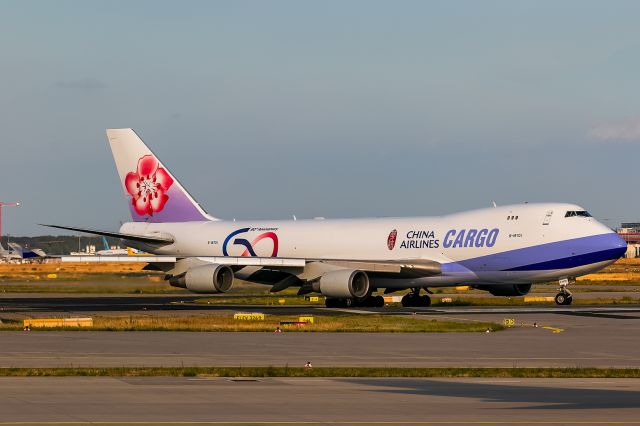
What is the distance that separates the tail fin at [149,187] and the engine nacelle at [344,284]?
50.1 ft

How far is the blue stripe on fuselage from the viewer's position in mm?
55531

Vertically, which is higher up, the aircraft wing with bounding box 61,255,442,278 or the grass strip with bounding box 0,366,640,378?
the aircraft wing with bounding box 61,255,442,278

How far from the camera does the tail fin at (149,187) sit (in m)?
70.2

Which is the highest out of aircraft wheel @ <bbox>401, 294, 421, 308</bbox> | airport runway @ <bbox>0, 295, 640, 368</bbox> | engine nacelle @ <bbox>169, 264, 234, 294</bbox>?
engine nacelle @ <bbox>169, 264, 234, 294</bbox>

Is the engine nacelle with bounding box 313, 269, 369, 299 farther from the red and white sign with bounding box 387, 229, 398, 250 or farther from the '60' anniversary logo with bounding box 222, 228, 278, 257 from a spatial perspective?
the '60' anniversary logo with bounding box 222, 228, 278, 257

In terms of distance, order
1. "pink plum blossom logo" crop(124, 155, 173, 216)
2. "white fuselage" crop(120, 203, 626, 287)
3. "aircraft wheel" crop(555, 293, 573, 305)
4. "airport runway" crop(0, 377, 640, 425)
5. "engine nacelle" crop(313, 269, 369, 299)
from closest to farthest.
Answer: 1. "airport runway" crop(0, 377, 640, 425)
2. "white fuselage" crop(120, 203, 626, 287)
3. "engine nacelle" crop(313, 269, 369, 299)
4. "aircraft wheel" crop(555, 293, 573, 305)
5. "pink plum blossom logo" crop(124, 155, 173, 216)

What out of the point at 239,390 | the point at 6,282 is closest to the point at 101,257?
the point at 239,390

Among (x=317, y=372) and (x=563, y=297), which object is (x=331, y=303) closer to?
(x=563, y=297)

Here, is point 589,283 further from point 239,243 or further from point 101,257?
point 101,257

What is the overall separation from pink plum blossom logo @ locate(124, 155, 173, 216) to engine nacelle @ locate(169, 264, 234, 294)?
42.0ft

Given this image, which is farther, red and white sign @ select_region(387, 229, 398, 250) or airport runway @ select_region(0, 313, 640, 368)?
red and white sign @ select_region(387, 229, 398, 250)

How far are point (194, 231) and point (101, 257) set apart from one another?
1269 centimetres

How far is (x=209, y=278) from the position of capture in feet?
187

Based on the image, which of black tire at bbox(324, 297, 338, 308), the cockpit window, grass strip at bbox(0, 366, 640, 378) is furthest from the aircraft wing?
grass strip at bbox(0, 366, 640, 378)
